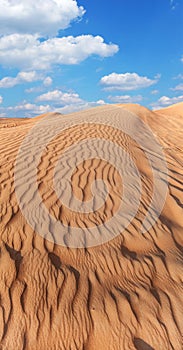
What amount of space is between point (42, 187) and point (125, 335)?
3.00 meters

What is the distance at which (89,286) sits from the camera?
377 centimetres

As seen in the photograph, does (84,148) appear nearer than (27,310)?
No

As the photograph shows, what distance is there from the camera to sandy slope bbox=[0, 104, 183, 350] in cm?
325

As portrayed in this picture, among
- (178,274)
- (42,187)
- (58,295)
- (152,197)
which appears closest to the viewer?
(58,295)

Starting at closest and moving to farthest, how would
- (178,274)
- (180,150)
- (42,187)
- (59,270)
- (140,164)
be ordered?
(59,270) < (178,274) < (42,187) < (140,164) < (180,150)

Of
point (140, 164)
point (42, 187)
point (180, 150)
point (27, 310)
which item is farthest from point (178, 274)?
point (180, 150)

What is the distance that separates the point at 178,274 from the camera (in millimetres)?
4293

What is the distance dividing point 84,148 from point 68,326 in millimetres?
5249

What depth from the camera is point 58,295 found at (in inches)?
141

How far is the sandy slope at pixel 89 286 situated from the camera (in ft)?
10.7

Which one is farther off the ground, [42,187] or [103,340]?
[42,187]

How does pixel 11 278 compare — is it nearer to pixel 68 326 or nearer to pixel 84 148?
pixel 68 326

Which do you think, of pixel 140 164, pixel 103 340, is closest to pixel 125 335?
pixel 103 340

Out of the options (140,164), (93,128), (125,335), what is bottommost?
(125,335)
